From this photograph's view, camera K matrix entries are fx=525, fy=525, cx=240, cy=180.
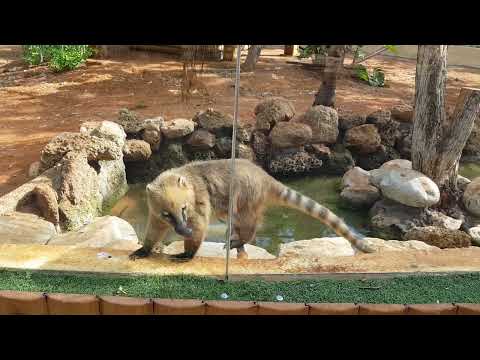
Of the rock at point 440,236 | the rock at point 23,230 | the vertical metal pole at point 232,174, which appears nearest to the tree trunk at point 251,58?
the vertical metal pole at point 232,174

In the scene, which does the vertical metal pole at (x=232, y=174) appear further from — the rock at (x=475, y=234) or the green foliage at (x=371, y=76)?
the rock at (x=475, y=234)

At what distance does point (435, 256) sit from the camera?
15.7ft

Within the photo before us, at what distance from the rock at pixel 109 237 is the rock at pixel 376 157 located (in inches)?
100

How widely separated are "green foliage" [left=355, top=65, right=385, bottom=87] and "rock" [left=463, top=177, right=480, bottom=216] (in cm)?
171

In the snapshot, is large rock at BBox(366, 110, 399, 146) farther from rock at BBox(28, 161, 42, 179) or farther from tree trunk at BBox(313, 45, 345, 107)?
rock at BBox(28, 161, 42, 179)

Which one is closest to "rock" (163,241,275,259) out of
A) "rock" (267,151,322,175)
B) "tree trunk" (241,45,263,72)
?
"rock" (267,151,322,175)

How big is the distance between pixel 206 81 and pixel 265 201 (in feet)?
3.89

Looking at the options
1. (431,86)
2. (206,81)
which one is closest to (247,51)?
(206,81)

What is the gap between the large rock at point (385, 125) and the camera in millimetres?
6035

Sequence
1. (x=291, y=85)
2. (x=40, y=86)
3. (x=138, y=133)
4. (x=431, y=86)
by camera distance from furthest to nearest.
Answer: (x=431, y=86) < (x=291, y=85) < (x=138, y=133) < (x=40, y=86)

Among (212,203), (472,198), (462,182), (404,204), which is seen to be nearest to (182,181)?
(212,203)

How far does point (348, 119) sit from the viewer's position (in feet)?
18.4
